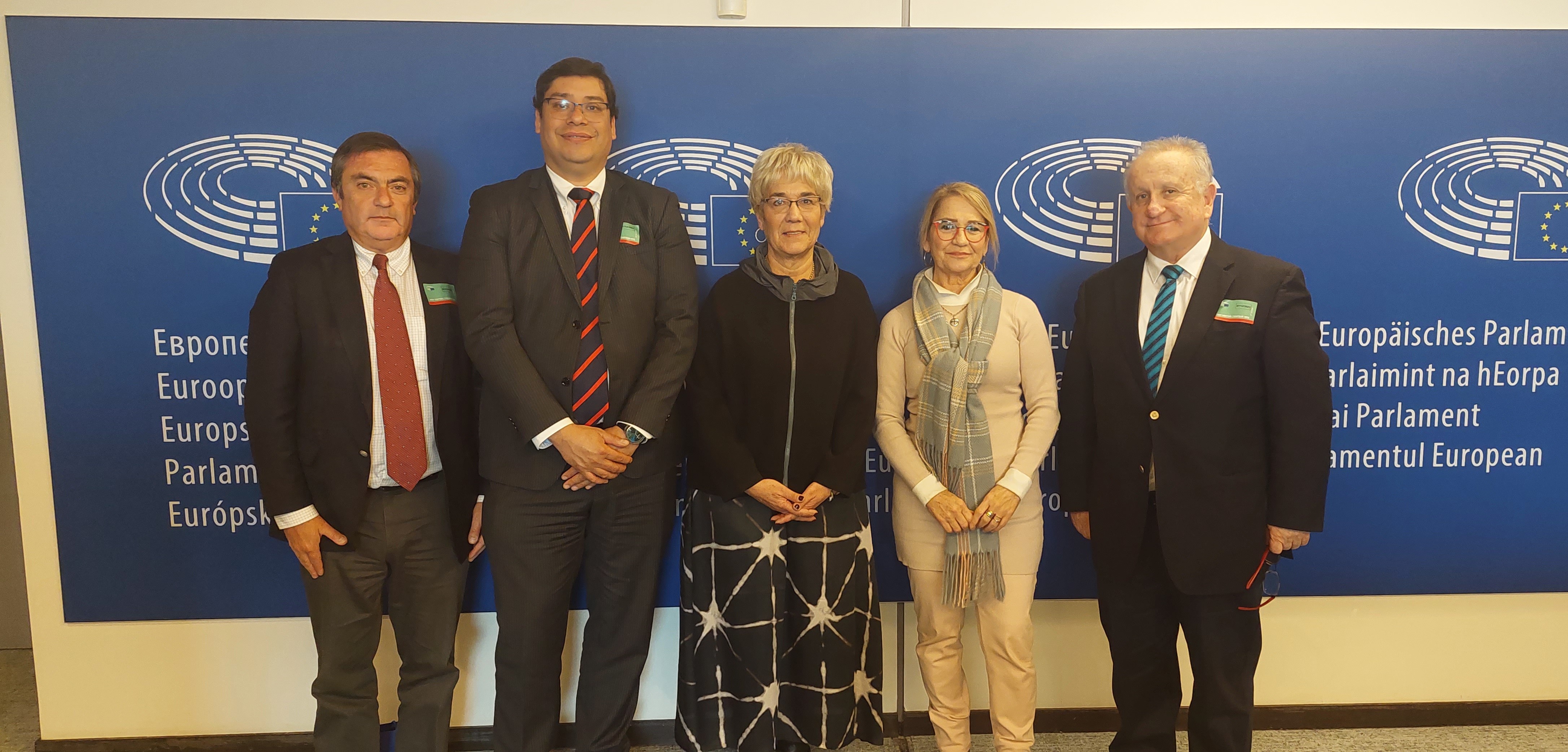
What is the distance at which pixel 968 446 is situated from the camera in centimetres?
239

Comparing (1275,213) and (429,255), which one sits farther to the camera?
(1275,213)

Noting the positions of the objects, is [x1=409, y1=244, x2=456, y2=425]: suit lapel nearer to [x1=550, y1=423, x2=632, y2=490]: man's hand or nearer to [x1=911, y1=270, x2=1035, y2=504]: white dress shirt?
[x1=550, y1=423, x2=632, y2=490]: man's hand

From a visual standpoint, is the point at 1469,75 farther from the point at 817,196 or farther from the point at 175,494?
the point at 175,494

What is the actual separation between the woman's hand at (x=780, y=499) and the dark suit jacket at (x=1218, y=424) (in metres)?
0.88

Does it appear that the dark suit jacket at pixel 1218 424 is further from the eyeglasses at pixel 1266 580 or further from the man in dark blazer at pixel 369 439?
the man in dark blazer at pixel 369 439

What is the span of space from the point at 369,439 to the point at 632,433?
0.71 m

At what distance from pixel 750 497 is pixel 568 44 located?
5.04 feet

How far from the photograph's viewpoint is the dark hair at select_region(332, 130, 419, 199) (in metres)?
2.33

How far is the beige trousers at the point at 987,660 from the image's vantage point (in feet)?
8.12

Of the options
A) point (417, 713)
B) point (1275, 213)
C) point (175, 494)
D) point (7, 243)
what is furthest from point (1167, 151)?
point (7, 243)

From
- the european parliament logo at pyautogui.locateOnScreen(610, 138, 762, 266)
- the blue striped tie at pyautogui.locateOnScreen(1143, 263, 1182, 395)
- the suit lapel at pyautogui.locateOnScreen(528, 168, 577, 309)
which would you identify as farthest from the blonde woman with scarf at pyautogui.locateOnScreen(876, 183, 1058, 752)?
the suit lapel at pyautogui.locateOnScreen(528, 168, 577, 309)

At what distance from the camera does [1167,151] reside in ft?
7.67

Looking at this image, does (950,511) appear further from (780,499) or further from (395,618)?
(395,618)

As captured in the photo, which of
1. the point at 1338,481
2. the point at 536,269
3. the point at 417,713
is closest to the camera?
the point at 536,269
